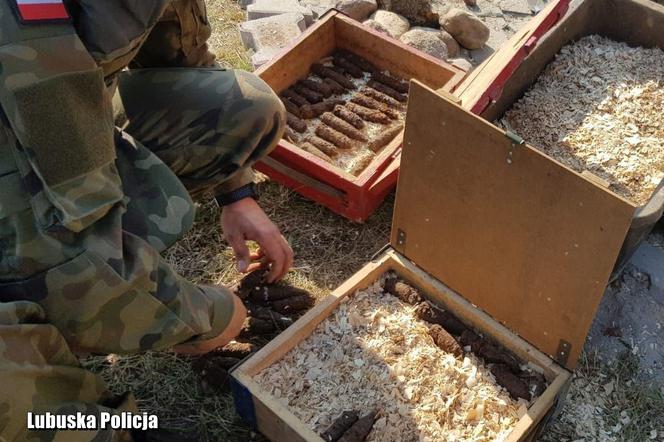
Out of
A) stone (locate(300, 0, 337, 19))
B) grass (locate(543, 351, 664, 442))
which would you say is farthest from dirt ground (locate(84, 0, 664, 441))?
stone (locate(300, 0, 337, 19))

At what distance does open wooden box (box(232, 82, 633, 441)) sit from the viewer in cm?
237

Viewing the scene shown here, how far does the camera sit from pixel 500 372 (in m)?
2.88

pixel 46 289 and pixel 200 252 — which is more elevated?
pixel 46 289

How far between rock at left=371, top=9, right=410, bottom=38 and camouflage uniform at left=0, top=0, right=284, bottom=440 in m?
2.76

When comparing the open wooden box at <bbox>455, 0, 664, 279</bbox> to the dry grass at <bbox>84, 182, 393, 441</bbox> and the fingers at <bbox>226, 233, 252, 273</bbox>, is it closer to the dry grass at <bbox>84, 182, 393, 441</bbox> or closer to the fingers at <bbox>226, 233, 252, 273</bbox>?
the dry grass at <bbox>84, 182, 393, 441</bbox>

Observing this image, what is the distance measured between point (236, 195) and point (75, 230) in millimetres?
942

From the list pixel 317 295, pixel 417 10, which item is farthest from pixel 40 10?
pixel 417 10

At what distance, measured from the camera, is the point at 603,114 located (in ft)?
12.7

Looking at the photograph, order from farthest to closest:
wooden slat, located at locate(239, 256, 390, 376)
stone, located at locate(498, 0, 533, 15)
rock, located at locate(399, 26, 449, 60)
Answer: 1. stone, located at locate(498, 0, 533, 15)
2. rock, located at locate(399, 26, 449, 60)
3. wooden slat, located at locate(239, 256, 390, 376)

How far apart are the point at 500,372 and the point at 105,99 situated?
177 cm

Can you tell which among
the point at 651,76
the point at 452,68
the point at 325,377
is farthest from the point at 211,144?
the point at 651,76

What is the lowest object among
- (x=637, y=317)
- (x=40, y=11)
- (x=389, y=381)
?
(x=637, y=317)

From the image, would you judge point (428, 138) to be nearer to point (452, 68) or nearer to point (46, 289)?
point (46, 289)

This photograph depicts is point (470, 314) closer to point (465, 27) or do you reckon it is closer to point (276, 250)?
point (276, 250)
